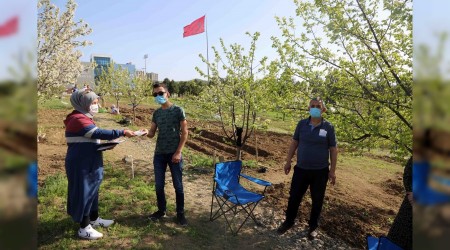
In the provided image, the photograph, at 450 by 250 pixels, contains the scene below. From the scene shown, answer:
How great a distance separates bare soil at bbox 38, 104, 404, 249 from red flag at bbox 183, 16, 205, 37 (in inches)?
172

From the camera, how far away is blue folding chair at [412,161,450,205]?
1.99ft

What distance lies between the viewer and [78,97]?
3.38 meters

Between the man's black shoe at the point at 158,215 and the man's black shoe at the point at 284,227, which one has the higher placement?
the man's black shoe at the point at 158,215

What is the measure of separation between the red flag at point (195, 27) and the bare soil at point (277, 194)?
4.37m

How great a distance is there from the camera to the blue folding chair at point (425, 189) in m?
0.61

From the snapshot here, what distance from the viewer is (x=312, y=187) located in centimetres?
400

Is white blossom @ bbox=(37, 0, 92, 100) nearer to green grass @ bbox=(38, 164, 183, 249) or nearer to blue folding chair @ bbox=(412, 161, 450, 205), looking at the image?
green grass @ bbox=(38, 164, 183, 249)

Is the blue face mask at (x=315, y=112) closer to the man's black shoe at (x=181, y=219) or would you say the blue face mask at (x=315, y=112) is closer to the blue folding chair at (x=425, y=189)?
the man's black shoe at (x=181, y=219)

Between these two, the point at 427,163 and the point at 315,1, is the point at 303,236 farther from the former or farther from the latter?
the point at 427,163

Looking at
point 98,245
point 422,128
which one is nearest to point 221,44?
point 98,245

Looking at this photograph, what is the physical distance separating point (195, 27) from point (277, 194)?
25.9 feet

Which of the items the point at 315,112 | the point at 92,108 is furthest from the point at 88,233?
the point at 315,112

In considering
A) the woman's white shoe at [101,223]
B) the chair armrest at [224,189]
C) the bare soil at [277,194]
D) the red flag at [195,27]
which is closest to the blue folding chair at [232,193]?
the chair armrest at [224,189]

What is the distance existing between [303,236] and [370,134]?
1.76 metres
